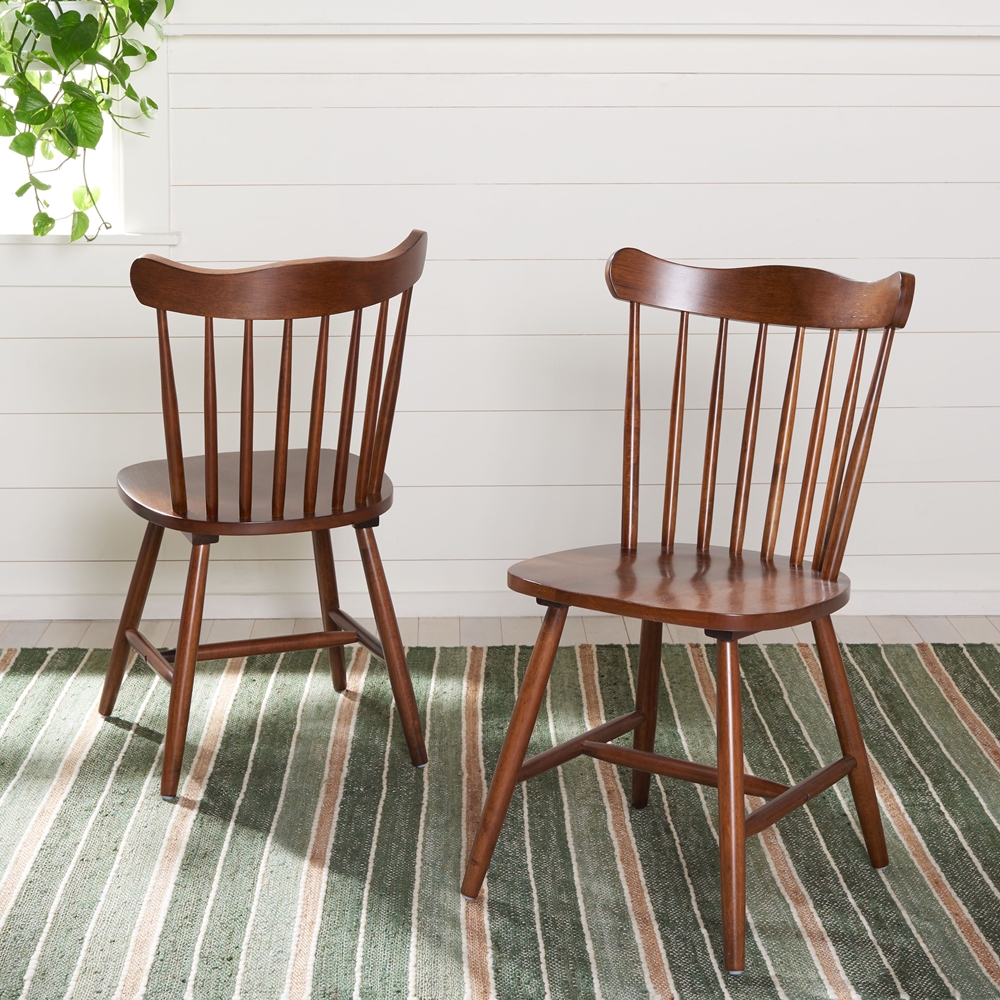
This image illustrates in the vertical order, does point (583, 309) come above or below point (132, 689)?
above

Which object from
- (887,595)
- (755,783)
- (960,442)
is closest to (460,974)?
(755,783)

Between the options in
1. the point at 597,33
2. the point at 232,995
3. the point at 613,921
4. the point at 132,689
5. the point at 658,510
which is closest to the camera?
the point at 232,995

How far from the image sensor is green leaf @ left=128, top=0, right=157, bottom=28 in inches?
91.2

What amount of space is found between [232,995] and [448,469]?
149 centimetres

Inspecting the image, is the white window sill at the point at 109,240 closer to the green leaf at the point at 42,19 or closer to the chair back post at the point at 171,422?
the green leaf at the point at 42,19

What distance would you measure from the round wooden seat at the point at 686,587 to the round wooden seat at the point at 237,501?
0.36m

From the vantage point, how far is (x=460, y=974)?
140cm

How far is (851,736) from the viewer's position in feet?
5.24

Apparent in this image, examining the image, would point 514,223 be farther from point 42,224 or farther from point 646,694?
point 646,694

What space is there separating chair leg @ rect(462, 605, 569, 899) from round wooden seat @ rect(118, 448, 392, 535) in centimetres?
44

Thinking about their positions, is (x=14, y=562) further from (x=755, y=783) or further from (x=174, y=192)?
(x=755, y=783)

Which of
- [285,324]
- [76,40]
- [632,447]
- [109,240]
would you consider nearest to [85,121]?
[76,40]

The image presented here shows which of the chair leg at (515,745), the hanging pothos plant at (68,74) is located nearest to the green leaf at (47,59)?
the hanging pothos plant at (68,74)

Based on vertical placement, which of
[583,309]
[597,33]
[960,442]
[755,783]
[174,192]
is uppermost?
[597,33]
